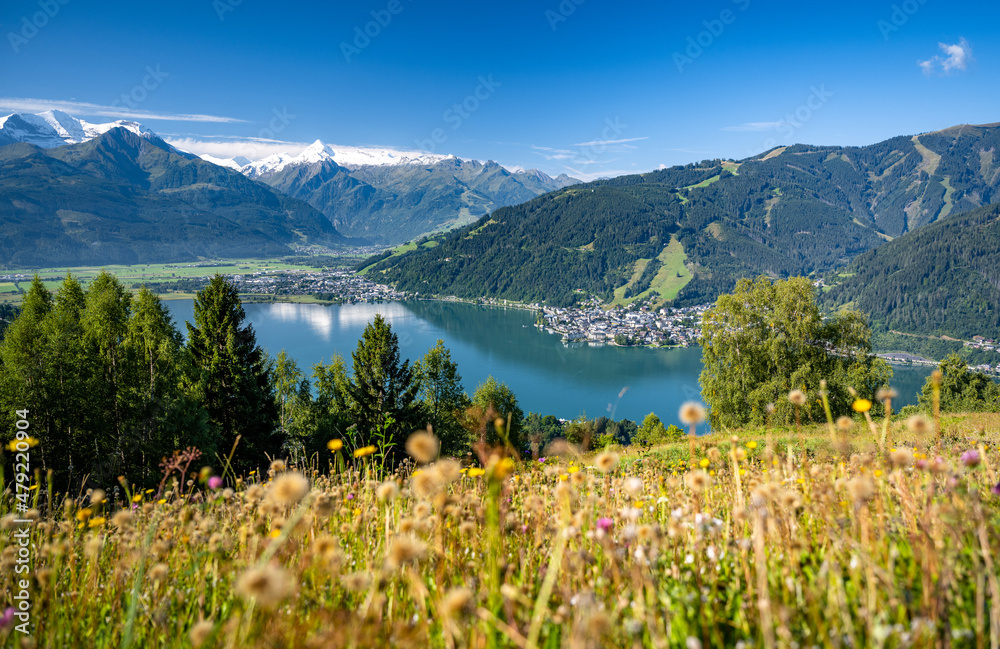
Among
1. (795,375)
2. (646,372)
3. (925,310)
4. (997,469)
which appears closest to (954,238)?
(925,310)

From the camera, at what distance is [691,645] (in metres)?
1.10

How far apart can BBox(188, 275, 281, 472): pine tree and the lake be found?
1731 inches

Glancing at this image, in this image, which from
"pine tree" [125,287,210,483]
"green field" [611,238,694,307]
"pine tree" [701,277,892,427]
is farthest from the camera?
"green field" [611,238,694,307]

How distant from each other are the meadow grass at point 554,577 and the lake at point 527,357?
55647 mm

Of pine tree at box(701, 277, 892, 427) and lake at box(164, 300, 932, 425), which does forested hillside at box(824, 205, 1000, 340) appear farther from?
pine tree at box(701, 277, 892, 427)

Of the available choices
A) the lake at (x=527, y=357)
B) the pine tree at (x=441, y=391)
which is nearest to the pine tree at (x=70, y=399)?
the pine tree at (x=441, y=391)

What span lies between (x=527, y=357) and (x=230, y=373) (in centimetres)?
7829

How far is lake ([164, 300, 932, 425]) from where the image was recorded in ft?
220

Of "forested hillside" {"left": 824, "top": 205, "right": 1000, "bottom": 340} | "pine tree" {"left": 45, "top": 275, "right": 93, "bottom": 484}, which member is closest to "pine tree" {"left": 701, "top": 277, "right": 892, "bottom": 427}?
"pine tree" {"left": 45, "top": 275, "right": 93, "bottom": 484}

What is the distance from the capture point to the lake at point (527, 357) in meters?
67.1

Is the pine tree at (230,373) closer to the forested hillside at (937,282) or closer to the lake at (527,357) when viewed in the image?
the lake at (527,357)

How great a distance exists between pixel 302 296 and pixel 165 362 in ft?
516

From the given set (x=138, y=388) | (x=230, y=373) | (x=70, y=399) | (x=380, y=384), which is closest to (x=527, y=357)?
(x=380, y=384)

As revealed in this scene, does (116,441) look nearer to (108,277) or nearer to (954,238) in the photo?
(108,277)
